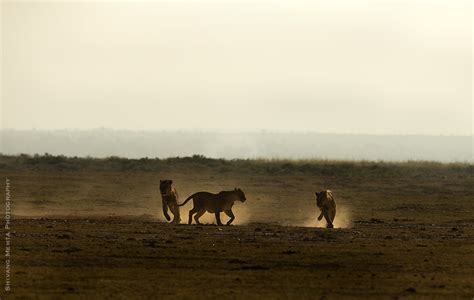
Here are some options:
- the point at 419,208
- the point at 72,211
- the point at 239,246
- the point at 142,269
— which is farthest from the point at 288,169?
the point at 142,269

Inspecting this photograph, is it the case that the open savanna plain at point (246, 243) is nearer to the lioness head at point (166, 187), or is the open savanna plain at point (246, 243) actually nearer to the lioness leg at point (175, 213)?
the lioness leg at point (175, 213)

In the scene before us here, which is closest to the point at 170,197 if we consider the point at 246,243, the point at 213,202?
the point at 213,202

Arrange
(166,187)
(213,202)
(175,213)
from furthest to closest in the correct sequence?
(175,213) < (166,187) < (213,202)

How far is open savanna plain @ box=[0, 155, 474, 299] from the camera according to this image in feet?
61.8

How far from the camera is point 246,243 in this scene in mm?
25500

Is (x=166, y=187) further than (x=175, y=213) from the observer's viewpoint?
No

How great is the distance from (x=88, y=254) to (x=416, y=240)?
26.5 ft

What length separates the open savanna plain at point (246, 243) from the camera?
18.8m

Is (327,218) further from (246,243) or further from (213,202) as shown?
(246,243)

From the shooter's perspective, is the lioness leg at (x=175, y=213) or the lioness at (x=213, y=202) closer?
the lioness at (x=213, y=202)

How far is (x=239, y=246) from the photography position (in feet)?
81.6

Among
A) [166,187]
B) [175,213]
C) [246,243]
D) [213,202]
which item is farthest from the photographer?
[175,213]

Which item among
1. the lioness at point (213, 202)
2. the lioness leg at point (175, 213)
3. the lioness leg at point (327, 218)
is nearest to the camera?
the lioness at point (213, 202)

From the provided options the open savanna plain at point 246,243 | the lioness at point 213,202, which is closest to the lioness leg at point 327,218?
the open savanna plain at point 246,243
